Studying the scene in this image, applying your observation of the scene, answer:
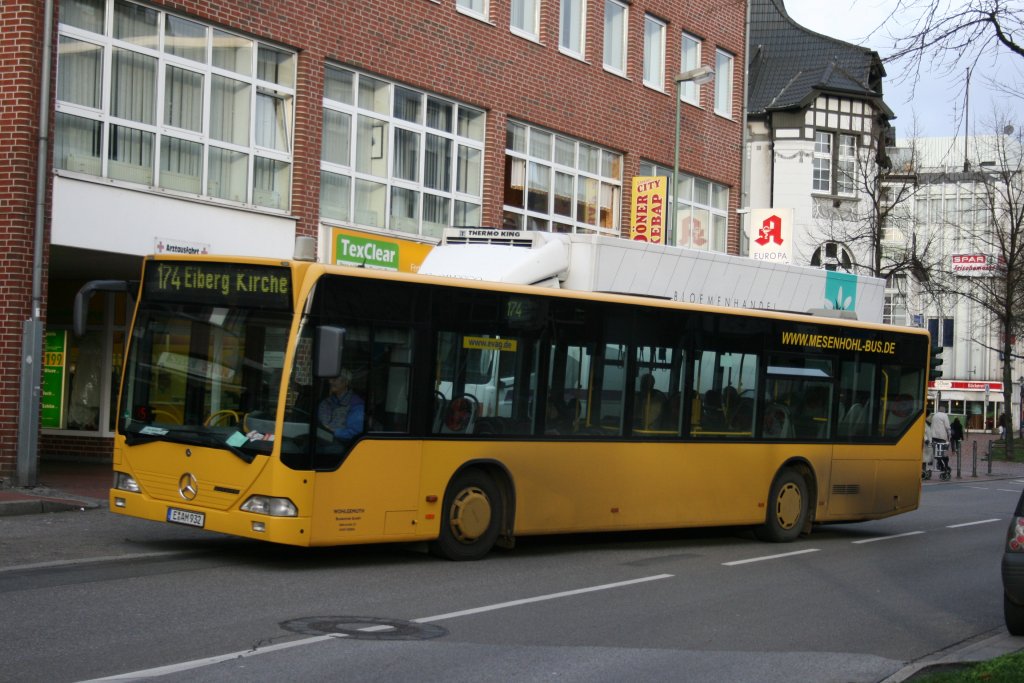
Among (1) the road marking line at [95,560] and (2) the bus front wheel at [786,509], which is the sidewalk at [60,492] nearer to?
(1) the road marking line at [95,560]

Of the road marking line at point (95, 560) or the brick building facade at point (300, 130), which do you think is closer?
the road marking line at point (95, 560)

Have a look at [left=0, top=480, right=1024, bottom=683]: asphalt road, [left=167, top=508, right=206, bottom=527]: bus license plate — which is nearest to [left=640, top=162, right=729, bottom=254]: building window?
[left=0, top=480, right=1024, bottom=683]: asphalt road

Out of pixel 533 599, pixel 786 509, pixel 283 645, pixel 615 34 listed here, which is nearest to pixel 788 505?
pixel 786 509

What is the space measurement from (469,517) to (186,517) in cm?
261

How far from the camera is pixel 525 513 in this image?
1273 cm

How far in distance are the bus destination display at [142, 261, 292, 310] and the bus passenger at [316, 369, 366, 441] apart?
0.80 meters

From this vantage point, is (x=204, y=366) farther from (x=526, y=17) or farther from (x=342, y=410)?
(x=526, y=17)

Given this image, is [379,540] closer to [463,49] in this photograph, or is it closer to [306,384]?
[306,384]

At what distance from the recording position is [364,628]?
8688mm

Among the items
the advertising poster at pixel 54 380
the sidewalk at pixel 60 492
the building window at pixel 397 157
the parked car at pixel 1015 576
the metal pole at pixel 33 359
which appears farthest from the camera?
the advertising poster at pixel 54 380

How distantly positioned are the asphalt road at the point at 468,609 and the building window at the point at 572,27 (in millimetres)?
14202

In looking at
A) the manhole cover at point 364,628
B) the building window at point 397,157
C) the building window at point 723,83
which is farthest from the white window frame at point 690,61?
the manhole cover at point 364,628

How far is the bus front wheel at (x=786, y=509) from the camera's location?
15.8 m

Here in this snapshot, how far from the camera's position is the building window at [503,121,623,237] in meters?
25.7
